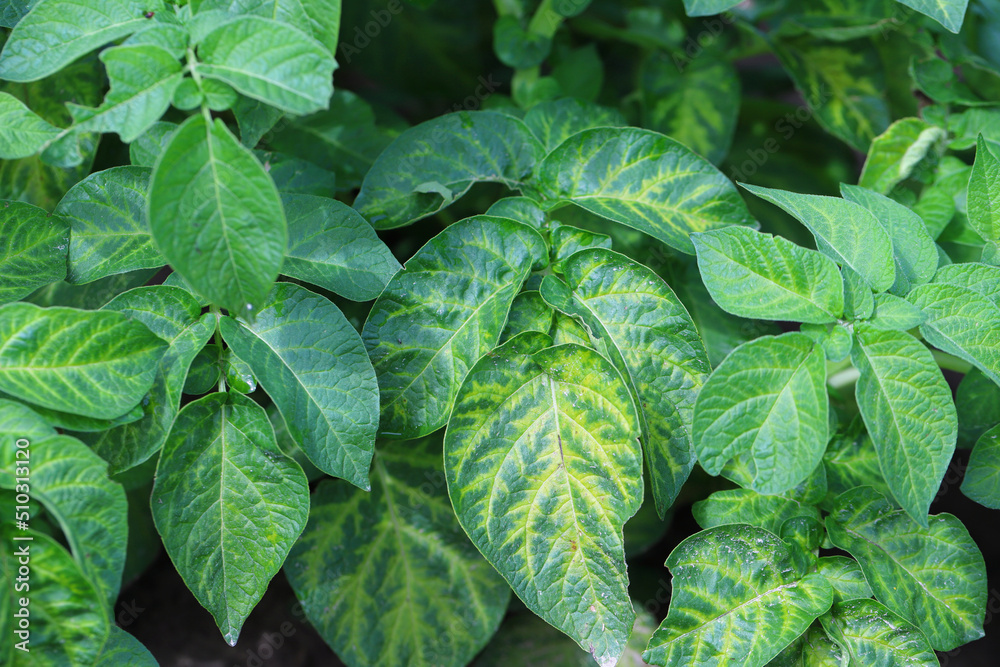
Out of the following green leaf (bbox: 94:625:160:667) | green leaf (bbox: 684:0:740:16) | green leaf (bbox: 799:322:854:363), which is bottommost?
green leaf (bbox: 94:625:160:667)

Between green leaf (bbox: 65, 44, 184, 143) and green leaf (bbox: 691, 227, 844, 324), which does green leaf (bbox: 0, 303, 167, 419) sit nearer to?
green leaf (bbox: 65, 44, 184, 143)

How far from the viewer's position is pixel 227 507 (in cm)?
75

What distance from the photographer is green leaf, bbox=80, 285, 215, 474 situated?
2.41 ft

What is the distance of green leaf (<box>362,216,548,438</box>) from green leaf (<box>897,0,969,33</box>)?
55cm

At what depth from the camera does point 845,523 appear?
838 millimetres

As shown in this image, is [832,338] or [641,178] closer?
[832,338]

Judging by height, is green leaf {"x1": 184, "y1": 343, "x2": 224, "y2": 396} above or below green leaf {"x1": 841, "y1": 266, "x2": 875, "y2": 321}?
below

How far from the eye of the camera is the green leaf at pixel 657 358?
0.80 m

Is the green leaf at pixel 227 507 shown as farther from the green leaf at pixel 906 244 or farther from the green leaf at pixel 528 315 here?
the green leaf at pixel 906 244

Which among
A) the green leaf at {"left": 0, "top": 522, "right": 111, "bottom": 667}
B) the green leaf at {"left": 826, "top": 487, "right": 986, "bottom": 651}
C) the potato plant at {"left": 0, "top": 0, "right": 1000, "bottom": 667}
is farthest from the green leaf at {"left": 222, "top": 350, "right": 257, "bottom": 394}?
the green leaf at {"left": 826, "top": 487, "right": 986, "bottom": 651}

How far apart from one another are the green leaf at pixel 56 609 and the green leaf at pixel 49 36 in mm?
448

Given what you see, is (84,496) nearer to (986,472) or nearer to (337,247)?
(337,247)

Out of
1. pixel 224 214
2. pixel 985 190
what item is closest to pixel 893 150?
A: pixel 985 190

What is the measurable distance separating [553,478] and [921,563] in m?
0.45
